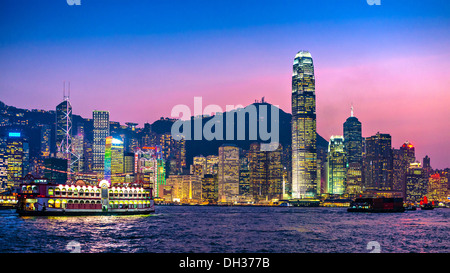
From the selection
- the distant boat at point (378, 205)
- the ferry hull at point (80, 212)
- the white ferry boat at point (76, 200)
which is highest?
the white ferry boat at point (76, 200)

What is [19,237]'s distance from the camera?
57.8 meters

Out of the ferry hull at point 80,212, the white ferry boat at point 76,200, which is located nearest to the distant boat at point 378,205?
the ferry hull at point 80,212

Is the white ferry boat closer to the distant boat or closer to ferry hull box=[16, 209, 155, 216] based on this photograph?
ferry hull box=[16, 209, 155, 216]

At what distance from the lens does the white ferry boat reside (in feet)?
349

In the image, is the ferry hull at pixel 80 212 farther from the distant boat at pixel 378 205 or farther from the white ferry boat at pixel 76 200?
the distant boat at pixel 378 205

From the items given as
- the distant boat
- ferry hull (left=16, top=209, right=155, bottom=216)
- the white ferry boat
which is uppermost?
A: the white ferry boat

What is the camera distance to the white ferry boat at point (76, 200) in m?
106

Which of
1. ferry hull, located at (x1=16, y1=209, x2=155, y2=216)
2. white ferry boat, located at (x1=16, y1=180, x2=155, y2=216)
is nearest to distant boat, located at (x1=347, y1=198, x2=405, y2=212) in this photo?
ferry hull, located at (x1=16, y1=209, x2=155, y2=216)

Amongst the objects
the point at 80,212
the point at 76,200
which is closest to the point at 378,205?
the point at 80,212

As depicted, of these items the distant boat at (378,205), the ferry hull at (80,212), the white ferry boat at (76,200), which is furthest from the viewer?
the distant boat at (378,205)

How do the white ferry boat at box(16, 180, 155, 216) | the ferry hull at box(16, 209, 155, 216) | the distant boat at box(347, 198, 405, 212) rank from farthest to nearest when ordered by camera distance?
the distant boat at box(347, 198, 405, 212)
the white ferry boat at box(16, 180, 155, 216)
the ferry hull at box(16, 209, 155, 216)

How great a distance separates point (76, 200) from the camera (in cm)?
10931

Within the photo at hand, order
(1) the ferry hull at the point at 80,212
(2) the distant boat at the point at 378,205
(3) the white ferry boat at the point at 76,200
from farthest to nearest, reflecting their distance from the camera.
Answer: (2) the distant boat at the point at 378,205 < (3) the white ferry boat at the point at 76,200 < (1) the ferry hull at the point at 80,212
